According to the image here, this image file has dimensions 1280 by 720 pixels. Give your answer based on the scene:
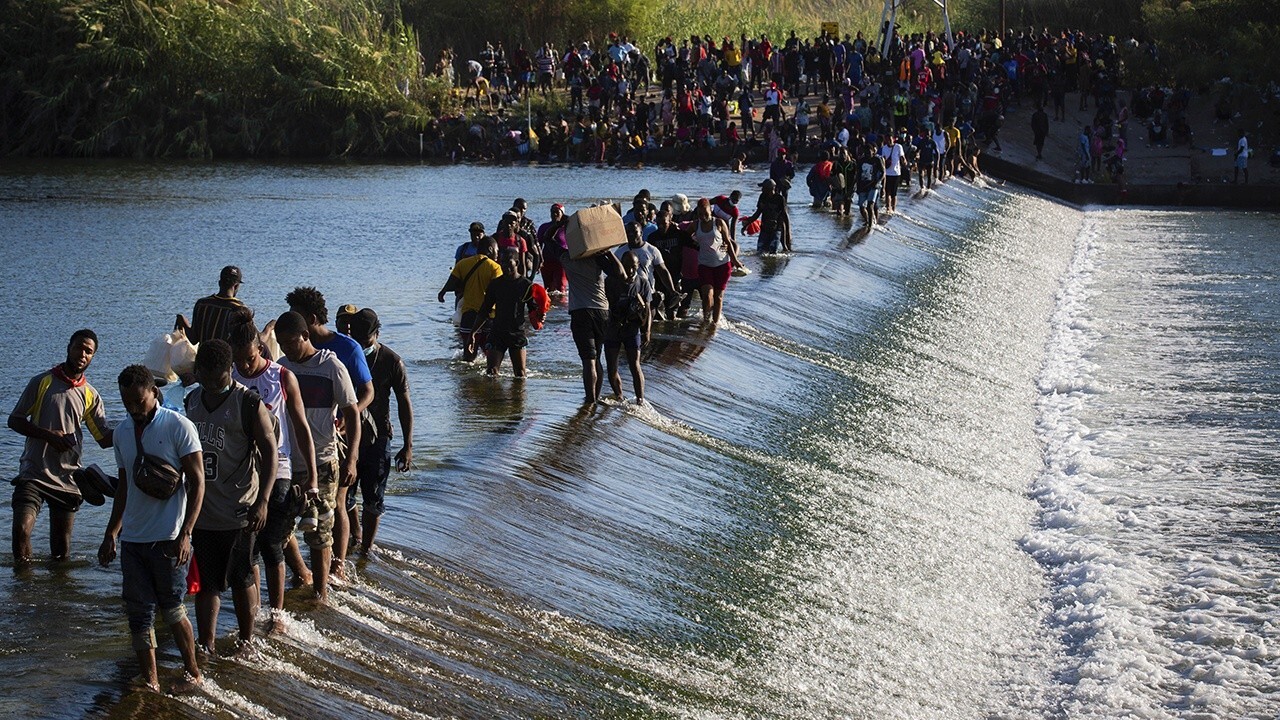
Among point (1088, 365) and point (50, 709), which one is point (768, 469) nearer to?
point (50, 709)

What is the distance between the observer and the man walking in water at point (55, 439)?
10070 millimetres

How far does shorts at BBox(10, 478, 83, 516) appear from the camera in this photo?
404 inches

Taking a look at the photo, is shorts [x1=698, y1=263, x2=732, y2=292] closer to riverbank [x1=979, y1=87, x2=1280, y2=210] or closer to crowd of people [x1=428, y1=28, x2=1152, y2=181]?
crowd of people [x1=428, y1=28, x2=1152, y2=181]

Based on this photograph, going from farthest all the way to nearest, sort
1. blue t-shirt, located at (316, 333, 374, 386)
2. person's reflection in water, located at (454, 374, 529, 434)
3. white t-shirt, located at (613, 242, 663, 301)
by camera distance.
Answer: white t-shirt, located at (613, 242, 663, 301)
person's reflection in water, located at (454, 374, 529, 434)
blue t-shirt, located at (316, 333, 374, 386)

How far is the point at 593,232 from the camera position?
1375cm

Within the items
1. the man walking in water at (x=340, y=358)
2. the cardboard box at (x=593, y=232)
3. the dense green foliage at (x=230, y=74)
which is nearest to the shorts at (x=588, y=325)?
the cardboard box at (x=593, y=232)

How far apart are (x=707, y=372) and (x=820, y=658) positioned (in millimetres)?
6612

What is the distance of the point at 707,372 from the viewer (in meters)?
17.1

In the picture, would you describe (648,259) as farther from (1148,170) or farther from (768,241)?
(1148,170)

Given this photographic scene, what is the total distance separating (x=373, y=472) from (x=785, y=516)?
14.8ft

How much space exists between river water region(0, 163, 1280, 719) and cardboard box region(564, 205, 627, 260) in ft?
4.83

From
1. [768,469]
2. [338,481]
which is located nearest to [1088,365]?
[768,469]

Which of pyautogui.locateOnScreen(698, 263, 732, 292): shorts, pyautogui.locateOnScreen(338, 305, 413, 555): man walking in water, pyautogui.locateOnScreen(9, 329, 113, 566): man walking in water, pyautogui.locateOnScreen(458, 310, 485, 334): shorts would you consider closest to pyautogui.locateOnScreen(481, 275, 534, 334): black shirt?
pyautogui.locateOnScreen(458, 310, 485, 334): shorts

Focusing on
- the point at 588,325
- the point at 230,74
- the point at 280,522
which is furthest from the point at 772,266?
the point at 230,74
